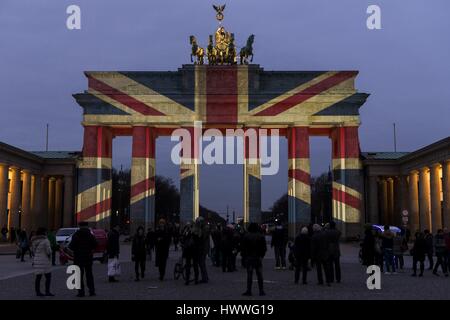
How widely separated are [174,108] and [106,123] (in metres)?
7.26

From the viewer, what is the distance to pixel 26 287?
58.6 feet

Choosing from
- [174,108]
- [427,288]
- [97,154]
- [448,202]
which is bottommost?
[427,288]

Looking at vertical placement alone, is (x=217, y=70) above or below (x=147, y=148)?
above

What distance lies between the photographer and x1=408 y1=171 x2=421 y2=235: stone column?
203 feet

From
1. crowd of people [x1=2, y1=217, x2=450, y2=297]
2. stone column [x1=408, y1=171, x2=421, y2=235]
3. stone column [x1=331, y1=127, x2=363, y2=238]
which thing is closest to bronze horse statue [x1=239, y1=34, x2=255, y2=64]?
stone column [x1=331, y1=127, x2=363, y2=238]

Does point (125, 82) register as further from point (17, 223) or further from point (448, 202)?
point (448, 202)

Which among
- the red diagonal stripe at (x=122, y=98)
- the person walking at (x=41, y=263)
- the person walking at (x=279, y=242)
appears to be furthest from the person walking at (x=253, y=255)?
the red diagonal stripe at (x=122, y=98)

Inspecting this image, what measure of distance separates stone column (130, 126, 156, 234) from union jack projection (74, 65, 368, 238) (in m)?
0.10

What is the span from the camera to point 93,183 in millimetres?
61438

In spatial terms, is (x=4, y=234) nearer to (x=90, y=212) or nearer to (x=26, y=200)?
(x=90, y=212)

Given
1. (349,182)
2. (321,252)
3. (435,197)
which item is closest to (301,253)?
(321,252)
